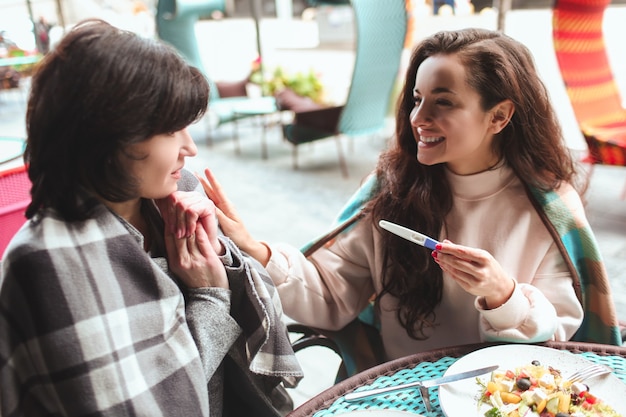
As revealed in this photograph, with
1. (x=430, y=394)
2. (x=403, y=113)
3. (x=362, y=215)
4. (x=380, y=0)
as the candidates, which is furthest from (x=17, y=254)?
(x=380, y=0)

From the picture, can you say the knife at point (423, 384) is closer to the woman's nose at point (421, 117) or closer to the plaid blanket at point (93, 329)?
the plaid blanket at point (93, 329)

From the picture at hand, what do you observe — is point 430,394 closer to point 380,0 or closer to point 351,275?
point 351,275

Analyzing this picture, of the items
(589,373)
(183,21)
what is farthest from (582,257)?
(183,21)

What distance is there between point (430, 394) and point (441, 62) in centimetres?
68

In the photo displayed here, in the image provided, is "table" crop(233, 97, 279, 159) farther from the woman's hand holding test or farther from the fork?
the fork

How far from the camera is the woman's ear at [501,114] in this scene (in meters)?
1.13

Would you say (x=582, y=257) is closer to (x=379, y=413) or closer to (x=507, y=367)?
(x=507, y=367)

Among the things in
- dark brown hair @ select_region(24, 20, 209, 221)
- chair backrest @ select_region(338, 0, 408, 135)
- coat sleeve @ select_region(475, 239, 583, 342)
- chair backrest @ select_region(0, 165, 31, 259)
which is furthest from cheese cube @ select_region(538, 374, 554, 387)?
chair backrest @ select_region(338, 0, 408, 135)

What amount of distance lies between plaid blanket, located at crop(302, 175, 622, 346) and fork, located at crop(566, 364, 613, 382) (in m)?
0.30

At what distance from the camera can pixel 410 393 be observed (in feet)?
2.92

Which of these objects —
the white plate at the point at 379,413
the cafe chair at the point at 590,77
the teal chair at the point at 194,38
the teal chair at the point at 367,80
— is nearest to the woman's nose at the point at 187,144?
the white plate at the point at 379,413

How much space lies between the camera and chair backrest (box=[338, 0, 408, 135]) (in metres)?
4.12

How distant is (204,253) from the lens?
2.87 feet

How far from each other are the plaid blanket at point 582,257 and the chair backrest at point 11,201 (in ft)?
4.69
